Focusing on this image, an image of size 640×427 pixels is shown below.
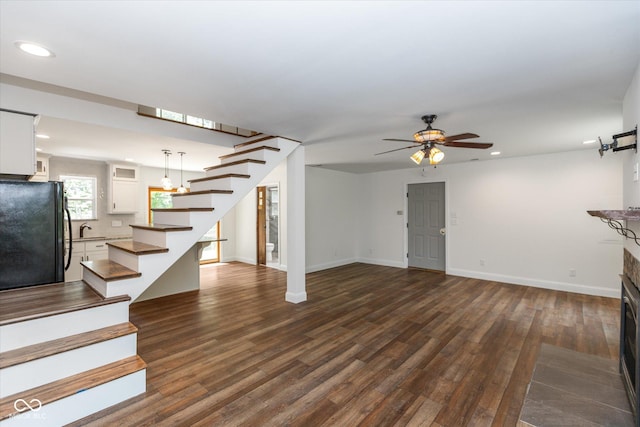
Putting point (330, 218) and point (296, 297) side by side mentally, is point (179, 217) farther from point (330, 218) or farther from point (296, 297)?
point (330, 218)

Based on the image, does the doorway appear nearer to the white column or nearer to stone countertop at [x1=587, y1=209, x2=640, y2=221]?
the white column

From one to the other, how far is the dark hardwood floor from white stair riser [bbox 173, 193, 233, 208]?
1445mm

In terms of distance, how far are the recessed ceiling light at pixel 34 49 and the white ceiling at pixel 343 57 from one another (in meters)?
0.07

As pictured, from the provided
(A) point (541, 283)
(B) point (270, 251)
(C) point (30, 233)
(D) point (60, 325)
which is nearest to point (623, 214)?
(D) point (60, 325)

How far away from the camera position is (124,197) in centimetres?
573

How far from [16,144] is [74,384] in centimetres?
214

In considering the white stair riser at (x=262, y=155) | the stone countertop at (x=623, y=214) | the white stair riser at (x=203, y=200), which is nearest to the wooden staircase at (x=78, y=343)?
the white stair riser at (x=203, y=200)

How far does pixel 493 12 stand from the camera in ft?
4.77

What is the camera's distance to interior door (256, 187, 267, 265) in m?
7.11

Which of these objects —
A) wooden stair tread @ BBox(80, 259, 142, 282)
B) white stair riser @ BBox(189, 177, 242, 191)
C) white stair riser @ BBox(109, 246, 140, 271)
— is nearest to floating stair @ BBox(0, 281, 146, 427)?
wooden stair tread @ BBox(80, 259, 142, 282)

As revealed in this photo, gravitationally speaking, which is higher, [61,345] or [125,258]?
[125,258]

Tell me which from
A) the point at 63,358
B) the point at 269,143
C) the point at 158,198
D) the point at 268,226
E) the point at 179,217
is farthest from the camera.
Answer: the point at 268,226

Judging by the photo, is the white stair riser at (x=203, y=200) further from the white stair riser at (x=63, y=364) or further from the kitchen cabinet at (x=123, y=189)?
the kitchen cabinet at (x=123, y=189)

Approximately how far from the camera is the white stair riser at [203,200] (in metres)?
3.23
